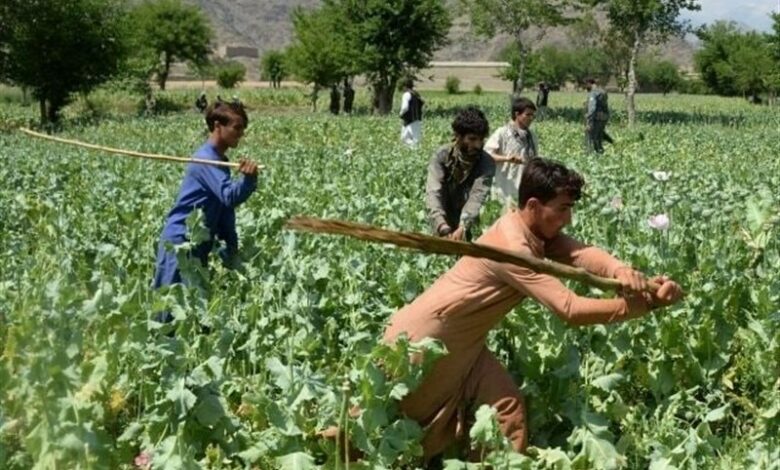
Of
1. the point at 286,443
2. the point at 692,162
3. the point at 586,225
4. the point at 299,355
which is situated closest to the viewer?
the point at 286,443

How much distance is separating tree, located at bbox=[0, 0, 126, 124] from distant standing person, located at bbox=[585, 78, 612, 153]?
21.3 m

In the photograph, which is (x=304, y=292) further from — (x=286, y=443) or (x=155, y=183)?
(x=155, y=183)

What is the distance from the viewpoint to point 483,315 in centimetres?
397

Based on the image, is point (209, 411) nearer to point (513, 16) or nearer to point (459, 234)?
point (459, 234)

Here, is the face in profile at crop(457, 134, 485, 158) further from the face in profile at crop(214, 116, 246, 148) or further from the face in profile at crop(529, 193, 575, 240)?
the face in profile at crop(529, 193, 575, 240)

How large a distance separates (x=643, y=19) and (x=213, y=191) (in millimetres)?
28098

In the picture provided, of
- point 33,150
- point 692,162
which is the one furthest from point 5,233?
point 692,162

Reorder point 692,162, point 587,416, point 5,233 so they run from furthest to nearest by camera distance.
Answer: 1. point 692,162
2. point 5,233
3. point 587,416

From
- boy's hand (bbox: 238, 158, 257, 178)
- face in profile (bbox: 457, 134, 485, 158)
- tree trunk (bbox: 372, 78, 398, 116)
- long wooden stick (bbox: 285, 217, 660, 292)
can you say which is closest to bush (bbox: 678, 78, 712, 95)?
tree trunk (bbox: 372, 78, 398, 116)

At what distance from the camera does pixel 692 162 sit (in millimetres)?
15508

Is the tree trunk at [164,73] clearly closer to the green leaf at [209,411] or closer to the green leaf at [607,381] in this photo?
the green leaf at [607,381]

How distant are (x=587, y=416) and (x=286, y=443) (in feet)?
3.81

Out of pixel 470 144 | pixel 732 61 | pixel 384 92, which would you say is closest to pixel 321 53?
pixel 384 92

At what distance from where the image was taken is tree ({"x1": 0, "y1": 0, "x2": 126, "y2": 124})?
113 feet
